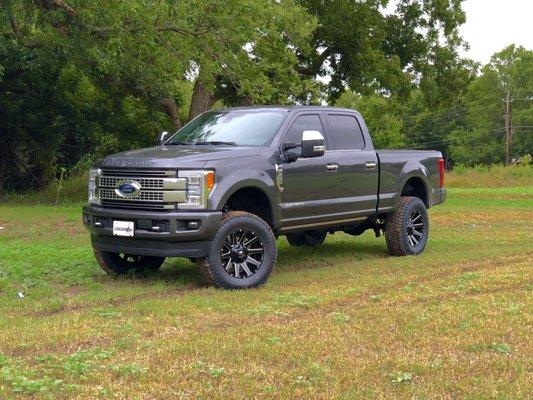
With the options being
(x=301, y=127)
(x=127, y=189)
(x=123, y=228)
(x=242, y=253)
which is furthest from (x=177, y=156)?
(x=301, y=127)

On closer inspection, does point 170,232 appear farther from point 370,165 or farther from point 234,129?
point 370,165

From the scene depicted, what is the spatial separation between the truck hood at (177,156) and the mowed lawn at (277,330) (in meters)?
1.31

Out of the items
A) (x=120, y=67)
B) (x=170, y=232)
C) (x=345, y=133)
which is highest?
(x=120, y=67)

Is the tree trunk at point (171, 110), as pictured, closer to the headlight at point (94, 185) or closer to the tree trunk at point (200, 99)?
the tree trunk at point (200, 99)

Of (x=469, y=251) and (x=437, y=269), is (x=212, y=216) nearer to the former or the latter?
(x=437, y=269)

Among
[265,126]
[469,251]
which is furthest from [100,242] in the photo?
[469,251]

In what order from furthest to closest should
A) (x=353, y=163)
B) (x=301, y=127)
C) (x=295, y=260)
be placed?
1. (x=295, y=260)
2. (x=353, y=163)
3. (x=301, y=127)

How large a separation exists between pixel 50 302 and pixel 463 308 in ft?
12.4

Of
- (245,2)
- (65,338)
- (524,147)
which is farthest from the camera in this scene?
(524,147)

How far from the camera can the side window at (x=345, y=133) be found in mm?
9902

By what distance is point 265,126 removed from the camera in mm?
9062

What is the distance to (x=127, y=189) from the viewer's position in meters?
8.08

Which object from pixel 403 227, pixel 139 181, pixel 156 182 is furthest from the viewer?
pixel 403 227

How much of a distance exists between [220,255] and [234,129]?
183 cm
